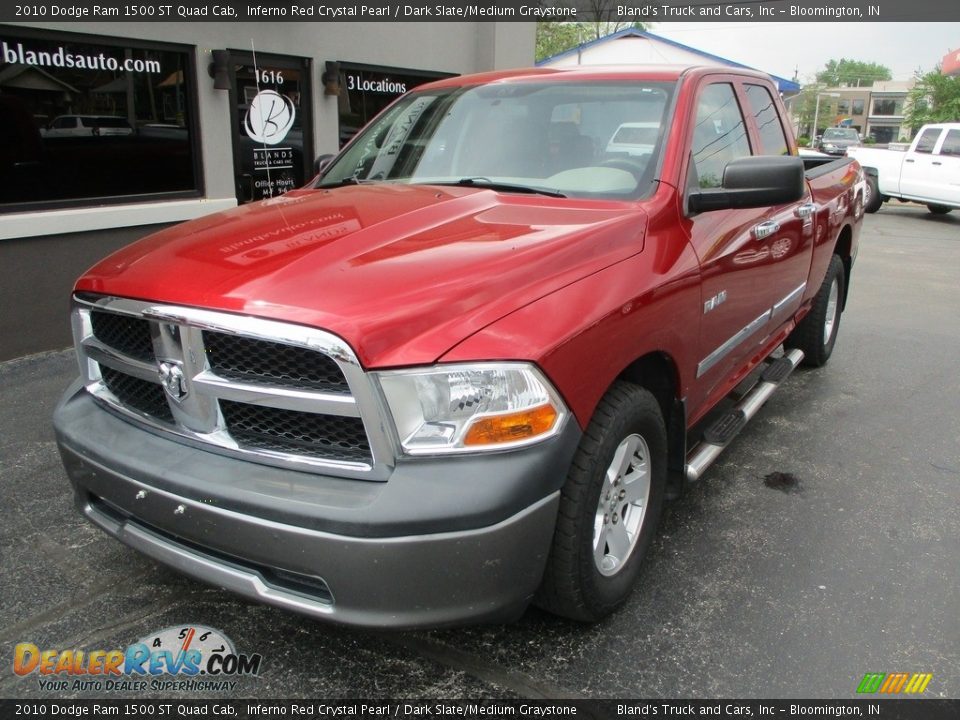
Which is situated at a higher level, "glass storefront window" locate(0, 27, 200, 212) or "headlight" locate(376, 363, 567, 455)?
"glass storefront window" locate(0, 27, 200, 212)

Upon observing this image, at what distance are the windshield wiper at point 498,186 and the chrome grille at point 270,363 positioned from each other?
1.38 metres

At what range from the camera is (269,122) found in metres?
7.45

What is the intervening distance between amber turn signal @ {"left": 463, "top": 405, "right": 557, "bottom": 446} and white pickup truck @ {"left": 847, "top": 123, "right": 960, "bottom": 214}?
15077 mm

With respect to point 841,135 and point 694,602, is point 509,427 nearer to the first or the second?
point 694,602

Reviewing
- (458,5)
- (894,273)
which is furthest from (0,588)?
(894,273)

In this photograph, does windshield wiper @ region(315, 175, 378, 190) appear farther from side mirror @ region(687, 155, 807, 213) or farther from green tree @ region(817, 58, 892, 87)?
green tree @ region(817, 58, 892, 87)

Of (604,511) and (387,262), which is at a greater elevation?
(387,262)

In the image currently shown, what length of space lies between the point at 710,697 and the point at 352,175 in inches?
107

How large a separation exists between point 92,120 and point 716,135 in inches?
191

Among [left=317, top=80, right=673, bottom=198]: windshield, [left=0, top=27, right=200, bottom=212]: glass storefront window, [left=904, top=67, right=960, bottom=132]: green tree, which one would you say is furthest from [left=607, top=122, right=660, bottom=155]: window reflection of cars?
[left=904, top=67, right=960, bottom=132]: green tree

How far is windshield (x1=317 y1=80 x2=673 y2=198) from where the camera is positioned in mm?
3156

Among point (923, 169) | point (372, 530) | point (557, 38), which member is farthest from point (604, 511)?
point (557, 38)

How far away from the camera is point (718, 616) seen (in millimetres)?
2801

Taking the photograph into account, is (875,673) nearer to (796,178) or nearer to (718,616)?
(718,616)
